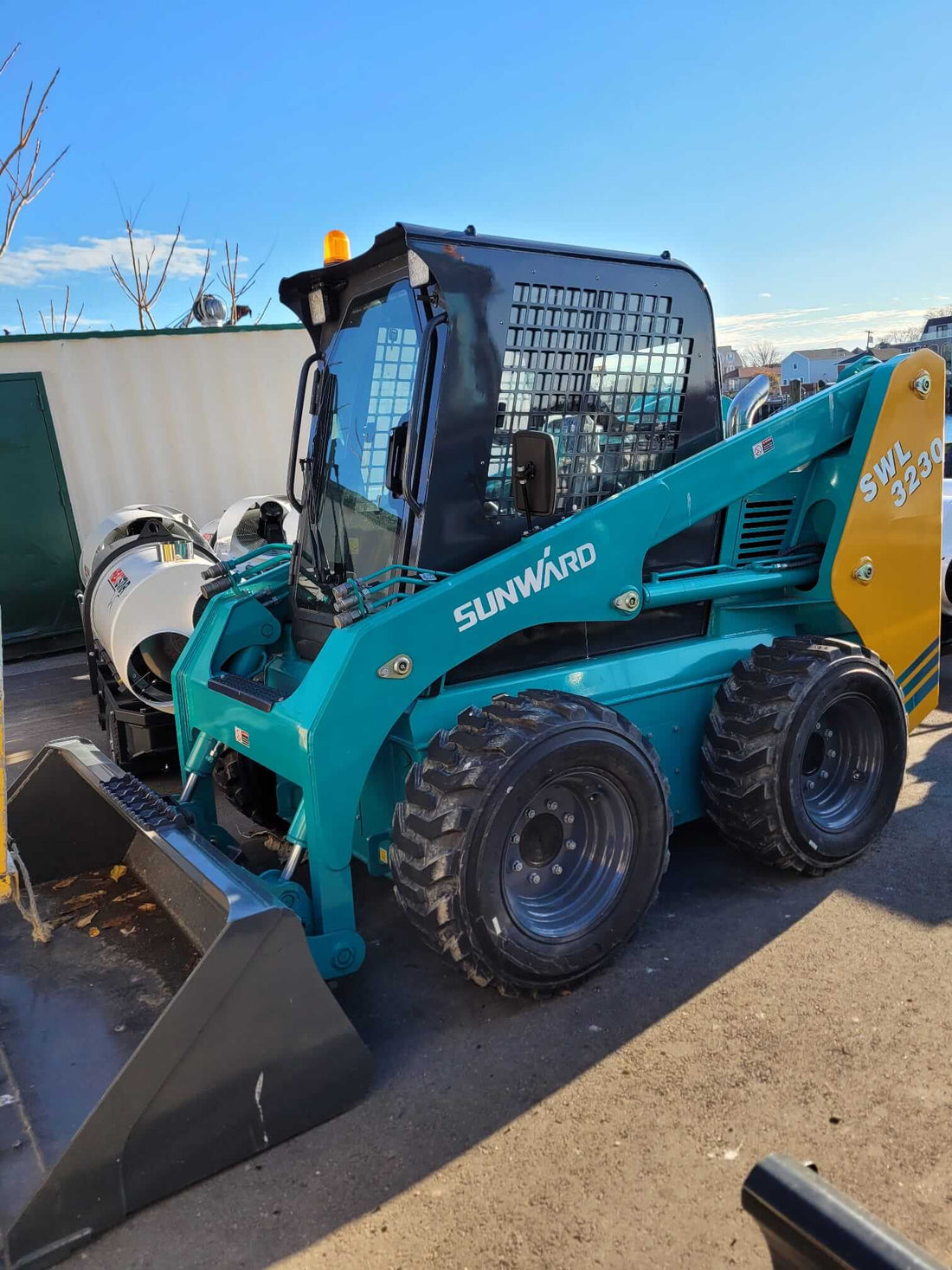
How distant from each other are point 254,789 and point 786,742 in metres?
2.17

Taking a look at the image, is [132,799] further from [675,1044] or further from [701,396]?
[701,396]

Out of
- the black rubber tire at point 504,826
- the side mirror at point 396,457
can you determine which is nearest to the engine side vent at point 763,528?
the black rubber tire at point 504,826

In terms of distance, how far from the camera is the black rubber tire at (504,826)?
2904 millimetres

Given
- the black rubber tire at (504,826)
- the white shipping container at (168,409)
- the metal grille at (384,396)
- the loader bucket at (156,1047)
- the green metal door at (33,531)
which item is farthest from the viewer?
the white shipping container at (168,409)

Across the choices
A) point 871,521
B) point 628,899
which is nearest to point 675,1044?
point 628,899

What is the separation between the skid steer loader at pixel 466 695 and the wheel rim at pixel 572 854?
13mm

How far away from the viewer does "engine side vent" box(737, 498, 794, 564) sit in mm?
4105

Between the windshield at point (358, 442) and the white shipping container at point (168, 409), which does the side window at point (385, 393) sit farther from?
the white shipping container at point (168, 409)

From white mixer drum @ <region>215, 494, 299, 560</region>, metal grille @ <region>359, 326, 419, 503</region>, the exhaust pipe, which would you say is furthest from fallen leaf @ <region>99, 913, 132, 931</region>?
white mixer drum @ <region>215, 494, 299, 560</region>

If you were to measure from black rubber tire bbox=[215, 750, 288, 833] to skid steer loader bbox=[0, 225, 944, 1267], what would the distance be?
2 centimetres

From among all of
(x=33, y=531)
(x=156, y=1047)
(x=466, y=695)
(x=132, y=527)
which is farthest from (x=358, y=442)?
(x=33, y=531)

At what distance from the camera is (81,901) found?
11.8ft

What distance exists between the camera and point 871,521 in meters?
4.21

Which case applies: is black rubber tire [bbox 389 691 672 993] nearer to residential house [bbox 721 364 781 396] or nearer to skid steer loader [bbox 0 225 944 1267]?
skid steer loader [bbox 0 225 944 1267]
